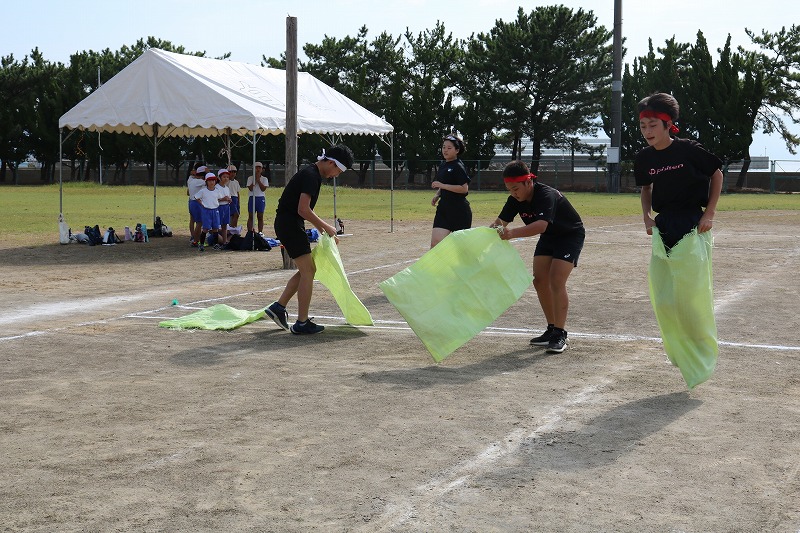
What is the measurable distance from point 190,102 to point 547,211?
40.9ft

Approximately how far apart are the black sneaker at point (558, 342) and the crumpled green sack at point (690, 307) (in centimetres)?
143

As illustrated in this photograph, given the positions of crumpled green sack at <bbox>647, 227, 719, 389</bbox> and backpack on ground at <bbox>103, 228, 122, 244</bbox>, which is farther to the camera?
backpack on ground at <bbox>103, 228, 122, 244</bbox>

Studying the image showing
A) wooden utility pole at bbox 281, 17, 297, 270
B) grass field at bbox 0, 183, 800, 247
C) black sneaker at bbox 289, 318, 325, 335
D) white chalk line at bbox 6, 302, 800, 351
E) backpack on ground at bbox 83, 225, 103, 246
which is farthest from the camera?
grass field at bbox 0, 183, 800, 247

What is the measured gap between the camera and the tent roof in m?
19.1

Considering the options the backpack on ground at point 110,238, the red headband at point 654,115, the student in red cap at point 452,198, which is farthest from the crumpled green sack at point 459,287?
the backpack on ground at point 110,238

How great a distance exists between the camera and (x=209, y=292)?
12.8 metres

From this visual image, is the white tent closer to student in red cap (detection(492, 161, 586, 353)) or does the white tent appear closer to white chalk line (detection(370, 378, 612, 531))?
student in red cap (detection(492, 161, 586, 353))

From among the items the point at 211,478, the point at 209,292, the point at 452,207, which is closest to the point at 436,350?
the point at 211,478

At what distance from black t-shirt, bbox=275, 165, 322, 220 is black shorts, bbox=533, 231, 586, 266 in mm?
2147

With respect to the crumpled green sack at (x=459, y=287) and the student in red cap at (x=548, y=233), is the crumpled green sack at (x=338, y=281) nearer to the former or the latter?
the crumpled green sack at (x=459, y=287)

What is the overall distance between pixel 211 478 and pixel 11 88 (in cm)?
6927

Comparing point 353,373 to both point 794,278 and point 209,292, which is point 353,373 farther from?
point 794,278

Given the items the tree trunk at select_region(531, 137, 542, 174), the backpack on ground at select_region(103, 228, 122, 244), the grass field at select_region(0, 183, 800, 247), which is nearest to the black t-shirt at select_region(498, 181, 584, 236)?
the backpack on ground at select_region(103, 228, 122, 244)

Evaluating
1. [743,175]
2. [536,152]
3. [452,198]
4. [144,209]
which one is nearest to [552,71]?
[536,152]
